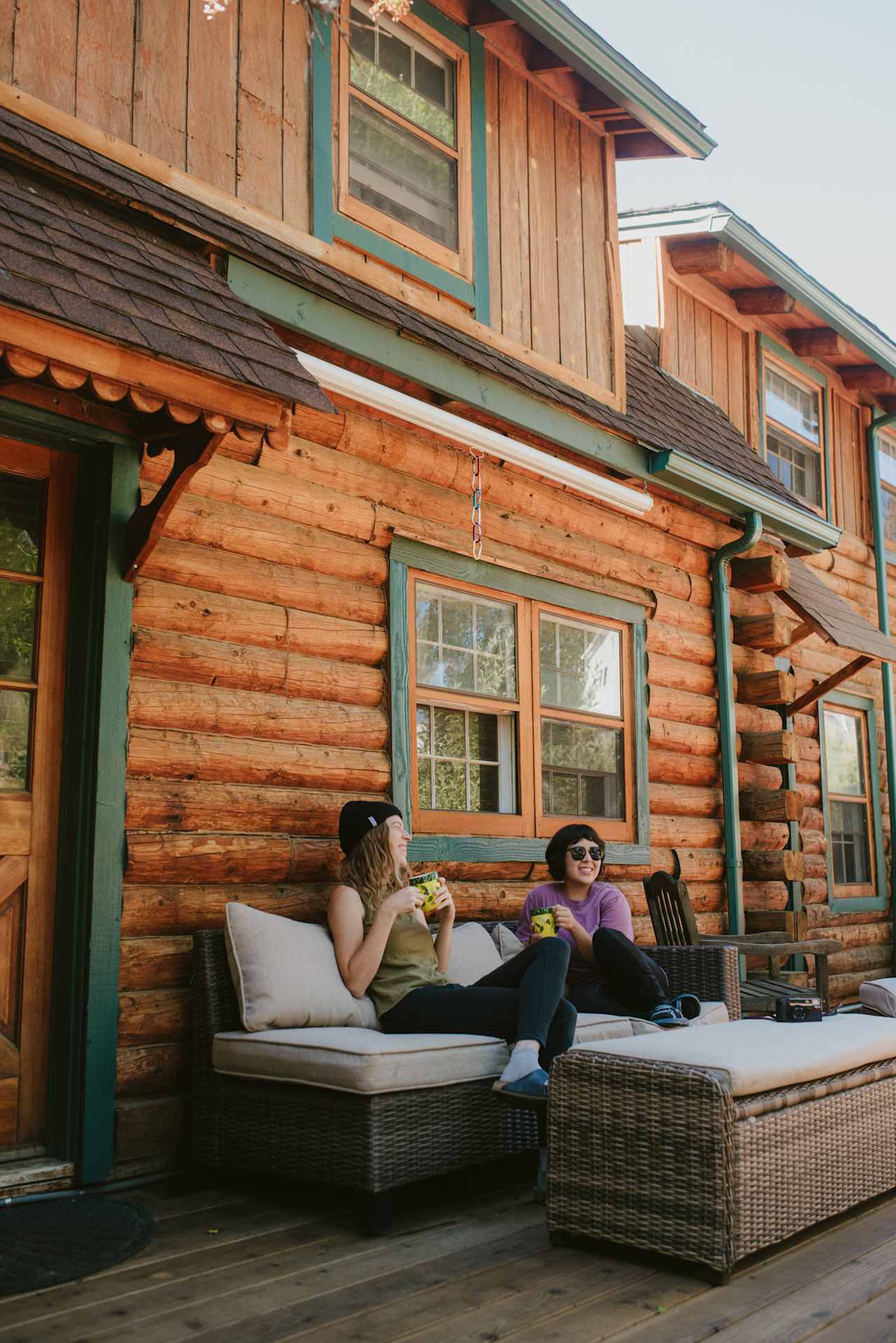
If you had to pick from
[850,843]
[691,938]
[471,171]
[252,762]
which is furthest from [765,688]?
[252,762]

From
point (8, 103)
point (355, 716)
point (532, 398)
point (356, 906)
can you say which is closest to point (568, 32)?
point (532, 398)

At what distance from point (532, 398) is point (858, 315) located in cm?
494

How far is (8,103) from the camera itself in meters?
4.10

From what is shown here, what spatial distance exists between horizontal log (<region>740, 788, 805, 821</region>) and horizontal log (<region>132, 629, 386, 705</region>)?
348 cm

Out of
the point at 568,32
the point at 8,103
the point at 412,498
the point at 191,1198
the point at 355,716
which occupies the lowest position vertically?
the point at 191,1198

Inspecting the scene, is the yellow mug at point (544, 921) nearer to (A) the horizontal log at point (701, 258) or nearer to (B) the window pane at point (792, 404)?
(A) the horizontal log at point (701, 258)

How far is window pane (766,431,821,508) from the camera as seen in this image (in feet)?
32.0

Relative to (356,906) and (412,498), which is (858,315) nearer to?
(412,498)

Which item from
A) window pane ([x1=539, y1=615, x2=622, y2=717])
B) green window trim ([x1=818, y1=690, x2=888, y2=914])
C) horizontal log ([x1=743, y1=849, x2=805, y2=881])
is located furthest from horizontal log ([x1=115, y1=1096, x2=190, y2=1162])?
green window trim ([x1=818, y1=690, x2=888, y2=914])

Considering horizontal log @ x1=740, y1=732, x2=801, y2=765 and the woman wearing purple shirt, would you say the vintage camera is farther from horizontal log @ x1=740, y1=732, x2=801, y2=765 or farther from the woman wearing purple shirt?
horizontal log @ x1=740, y1=732, x2=801, y2=765

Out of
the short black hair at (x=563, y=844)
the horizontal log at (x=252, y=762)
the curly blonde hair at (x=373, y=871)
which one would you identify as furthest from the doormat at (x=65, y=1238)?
the short black hair at (x=563, y=844)

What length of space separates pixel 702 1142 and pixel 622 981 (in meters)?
1.71

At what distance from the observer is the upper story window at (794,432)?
9.78 metres

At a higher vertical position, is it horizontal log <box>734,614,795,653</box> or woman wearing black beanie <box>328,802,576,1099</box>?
horizontal log <box>734,614,795,653</box>
